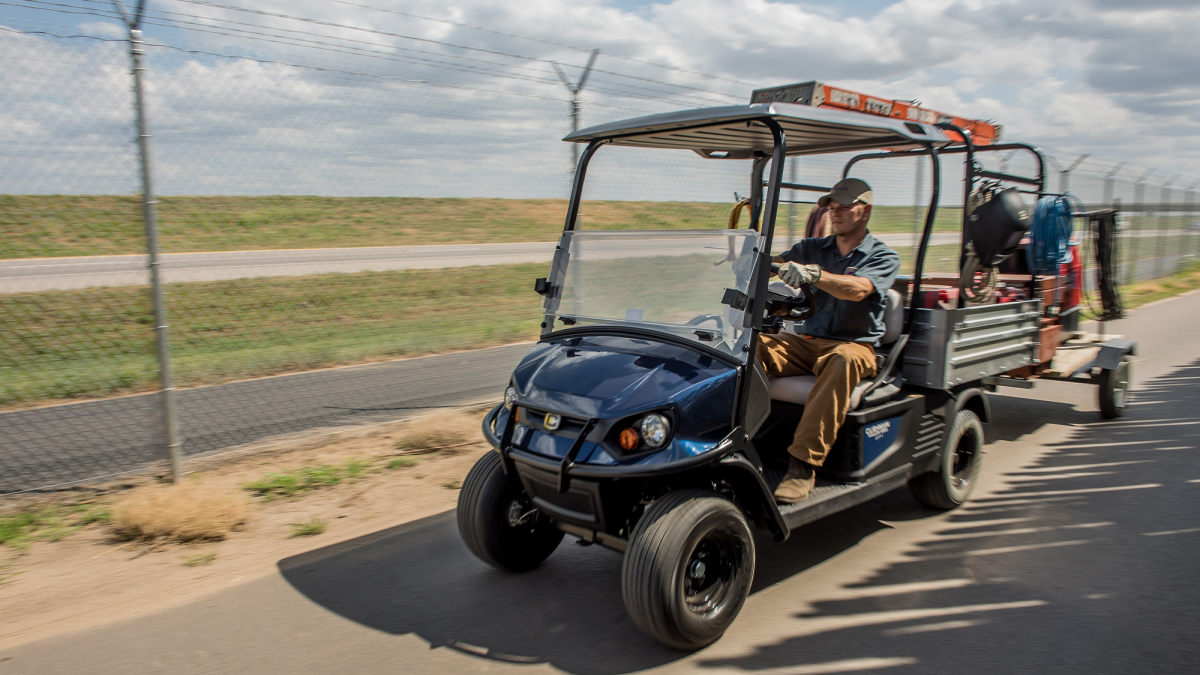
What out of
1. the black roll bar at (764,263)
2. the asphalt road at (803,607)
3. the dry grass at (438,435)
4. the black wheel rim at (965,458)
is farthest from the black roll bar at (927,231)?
the dry grass at (438,435)

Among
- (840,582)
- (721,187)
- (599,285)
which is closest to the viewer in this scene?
(840,582)

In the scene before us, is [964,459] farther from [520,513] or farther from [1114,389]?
[520,513]

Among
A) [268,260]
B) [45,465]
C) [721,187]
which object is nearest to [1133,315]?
[721,187]

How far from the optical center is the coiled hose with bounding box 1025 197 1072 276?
6.30m

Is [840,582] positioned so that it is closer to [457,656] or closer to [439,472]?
[457,656]

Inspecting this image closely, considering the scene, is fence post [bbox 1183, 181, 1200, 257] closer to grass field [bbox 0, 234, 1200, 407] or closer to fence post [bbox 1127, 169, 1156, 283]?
fence post [bbox 1127, 169, 1156, 283]

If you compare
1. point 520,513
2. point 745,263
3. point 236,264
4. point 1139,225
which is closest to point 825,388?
point 745,263

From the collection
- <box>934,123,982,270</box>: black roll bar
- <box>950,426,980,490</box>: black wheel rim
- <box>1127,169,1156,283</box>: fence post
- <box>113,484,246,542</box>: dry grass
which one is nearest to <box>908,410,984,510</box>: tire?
<box>950,426,980,490</box>: black wheel rim

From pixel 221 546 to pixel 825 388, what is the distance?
338 cm

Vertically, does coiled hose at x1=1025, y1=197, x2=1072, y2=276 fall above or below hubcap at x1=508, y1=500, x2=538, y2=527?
above

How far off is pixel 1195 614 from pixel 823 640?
65.7 inches

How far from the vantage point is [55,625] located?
3.50m

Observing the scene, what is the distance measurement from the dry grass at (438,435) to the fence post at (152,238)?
5.16ft

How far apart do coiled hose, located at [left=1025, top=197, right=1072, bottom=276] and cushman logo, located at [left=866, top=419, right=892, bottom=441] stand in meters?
3.08
